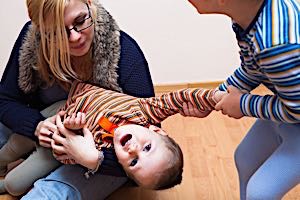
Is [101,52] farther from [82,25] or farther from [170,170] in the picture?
[170,170]

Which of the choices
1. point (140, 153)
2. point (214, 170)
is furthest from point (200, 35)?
point (140, 153)

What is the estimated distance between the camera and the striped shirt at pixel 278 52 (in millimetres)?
924

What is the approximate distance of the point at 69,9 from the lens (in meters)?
1.30

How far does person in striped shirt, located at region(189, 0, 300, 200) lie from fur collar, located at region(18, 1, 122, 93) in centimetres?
38

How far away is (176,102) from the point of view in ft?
4.30

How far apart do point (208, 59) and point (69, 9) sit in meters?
1.17

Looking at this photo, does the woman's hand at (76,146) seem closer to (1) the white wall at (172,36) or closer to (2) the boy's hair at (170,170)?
(2) the boy's hair at (170,170)

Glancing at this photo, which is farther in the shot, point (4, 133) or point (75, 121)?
point (4, 133)

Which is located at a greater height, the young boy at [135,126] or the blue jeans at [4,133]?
the young boy at [135,126]

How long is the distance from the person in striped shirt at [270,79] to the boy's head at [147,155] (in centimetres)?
21

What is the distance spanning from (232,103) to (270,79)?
158 millimetres

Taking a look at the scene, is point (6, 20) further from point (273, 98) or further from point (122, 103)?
point (273, 98)

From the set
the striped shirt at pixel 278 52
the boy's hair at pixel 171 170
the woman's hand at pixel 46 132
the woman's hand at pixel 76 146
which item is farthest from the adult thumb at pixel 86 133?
the striped shirt at pixel 278 52

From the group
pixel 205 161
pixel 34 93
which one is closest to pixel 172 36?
pixel 205 161
